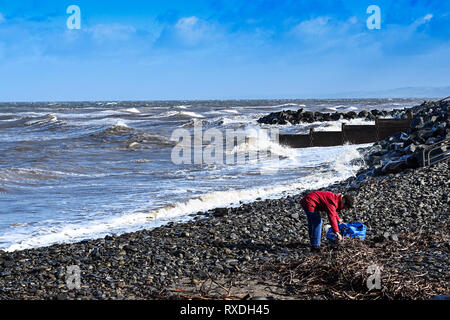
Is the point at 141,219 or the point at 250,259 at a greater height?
the point at 250,259

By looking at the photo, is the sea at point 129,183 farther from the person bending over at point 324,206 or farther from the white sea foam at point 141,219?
the person bending over at point 324,206

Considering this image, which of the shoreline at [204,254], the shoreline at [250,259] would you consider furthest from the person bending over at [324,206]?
the shoreline at [204,254]

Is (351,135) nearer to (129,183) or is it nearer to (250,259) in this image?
(129,183)

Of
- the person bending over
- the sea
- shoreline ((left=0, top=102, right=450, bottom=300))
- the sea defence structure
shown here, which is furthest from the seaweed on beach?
the sea defence structure

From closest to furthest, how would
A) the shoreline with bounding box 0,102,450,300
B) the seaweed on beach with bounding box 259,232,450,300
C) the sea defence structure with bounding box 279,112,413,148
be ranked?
1. the seaweed on beach with bounding box 259,232,450,300
2. the shoreline with bounding box 0,102,450,300
3. the sea defence structure with bounding box 279,112,413,148

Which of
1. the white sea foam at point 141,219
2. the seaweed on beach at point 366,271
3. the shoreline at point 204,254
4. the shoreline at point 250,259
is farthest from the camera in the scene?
the white sea foam at point 141,219

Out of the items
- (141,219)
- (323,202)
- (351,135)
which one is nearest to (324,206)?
(323,202)

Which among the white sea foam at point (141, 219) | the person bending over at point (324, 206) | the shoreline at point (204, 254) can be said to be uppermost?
the person bending over at point (324, 206)

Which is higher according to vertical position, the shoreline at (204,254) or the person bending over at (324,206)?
the person bending over at (324,206)

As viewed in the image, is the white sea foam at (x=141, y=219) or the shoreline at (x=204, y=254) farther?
the white sea foam at (x=141, y=219)

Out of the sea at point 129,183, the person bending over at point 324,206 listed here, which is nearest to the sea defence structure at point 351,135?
the sea at point 129,183

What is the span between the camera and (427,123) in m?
17.5

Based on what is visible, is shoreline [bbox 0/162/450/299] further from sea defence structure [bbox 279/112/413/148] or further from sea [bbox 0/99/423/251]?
sea defence structure [bbox 279/112/413/148]

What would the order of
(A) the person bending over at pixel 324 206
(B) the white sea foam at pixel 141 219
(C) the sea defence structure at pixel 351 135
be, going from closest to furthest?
(A) the person bending over at pixel 324 206 < (B) the white sea foam at pixel 141 219 < (C) the sea defence structure at pixel 351 135
